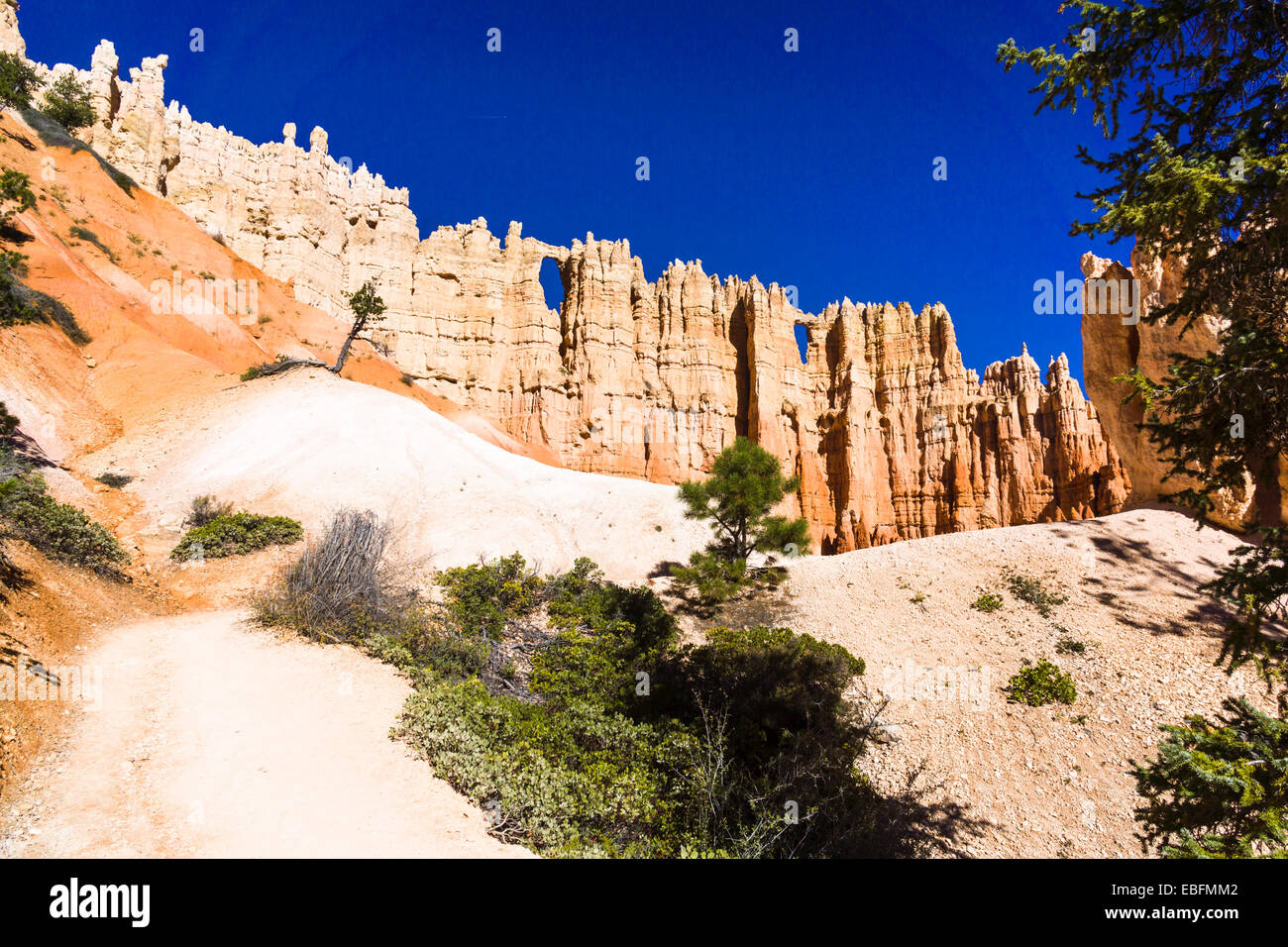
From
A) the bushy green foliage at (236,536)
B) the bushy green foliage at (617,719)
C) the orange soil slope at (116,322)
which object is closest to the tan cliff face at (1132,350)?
the bushy green foliage at (617,719)

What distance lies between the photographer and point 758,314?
6269 cm

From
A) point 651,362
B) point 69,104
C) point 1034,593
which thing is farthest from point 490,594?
point 69,104

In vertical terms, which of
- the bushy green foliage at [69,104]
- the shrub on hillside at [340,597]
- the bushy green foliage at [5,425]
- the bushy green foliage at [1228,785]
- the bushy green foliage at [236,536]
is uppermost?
the bushy green foliage at [69,104]

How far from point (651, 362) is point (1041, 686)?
4998 centimetres

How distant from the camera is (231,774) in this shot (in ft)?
22.6

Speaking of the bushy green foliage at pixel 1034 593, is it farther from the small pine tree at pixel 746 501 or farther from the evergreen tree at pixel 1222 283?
the evergreen tree at pixel 1222 283

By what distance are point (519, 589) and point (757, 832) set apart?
438 inches

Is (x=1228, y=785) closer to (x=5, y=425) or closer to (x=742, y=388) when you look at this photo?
(x=5, y=425)

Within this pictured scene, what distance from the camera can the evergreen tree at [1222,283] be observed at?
19.4ft

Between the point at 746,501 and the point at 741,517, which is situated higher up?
Result: the point at 746,501

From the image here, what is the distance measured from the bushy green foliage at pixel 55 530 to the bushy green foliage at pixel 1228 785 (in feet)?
61.6

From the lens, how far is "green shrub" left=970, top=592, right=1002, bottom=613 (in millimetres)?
19094

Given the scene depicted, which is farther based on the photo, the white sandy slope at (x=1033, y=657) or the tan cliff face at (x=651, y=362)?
the tan cliff face at (x=651, y=362)

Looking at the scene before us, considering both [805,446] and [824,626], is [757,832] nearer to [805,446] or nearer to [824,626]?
[824,626]
